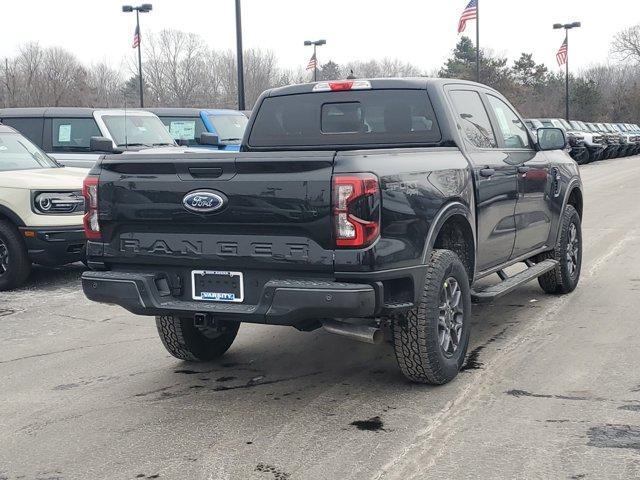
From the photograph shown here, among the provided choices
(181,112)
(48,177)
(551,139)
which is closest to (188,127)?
(181,112)

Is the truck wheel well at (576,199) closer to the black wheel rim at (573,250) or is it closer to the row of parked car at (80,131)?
the black wheel rim at (573,250)

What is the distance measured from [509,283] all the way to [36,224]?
5049 mm

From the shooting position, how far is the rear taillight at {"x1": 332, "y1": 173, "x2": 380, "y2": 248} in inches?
176

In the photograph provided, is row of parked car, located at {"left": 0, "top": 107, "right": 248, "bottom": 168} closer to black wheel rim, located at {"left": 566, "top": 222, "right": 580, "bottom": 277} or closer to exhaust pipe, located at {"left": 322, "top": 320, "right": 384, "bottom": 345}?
black wheel rim, located at {"left": 566, "top": 222, "right": 580, "bottom": 277}

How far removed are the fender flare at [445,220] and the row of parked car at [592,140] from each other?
24.4 metres

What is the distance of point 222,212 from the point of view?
4.75m

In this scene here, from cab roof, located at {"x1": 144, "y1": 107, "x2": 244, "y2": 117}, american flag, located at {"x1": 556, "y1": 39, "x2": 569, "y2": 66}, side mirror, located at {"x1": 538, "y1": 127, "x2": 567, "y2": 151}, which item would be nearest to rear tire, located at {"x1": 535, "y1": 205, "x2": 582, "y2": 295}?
side mirror, located at {"x1": 538, "y1": 127, "x2": 567, "y2": 151}

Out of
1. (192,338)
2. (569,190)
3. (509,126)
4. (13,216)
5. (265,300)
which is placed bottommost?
(192,338)

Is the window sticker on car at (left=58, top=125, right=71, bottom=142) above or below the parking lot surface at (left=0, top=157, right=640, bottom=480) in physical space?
above

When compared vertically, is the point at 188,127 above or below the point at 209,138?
above

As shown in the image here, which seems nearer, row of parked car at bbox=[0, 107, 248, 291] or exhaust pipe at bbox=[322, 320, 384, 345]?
exhaust pipe at bbox=[322, 320, 384, 345]

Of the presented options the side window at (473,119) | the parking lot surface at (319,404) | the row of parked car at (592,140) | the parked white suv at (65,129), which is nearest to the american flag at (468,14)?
the row of parked car at (592,140)

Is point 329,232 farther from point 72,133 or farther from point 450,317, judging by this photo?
point 72,133

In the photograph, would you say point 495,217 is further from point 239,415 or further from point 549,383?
point 239,415
